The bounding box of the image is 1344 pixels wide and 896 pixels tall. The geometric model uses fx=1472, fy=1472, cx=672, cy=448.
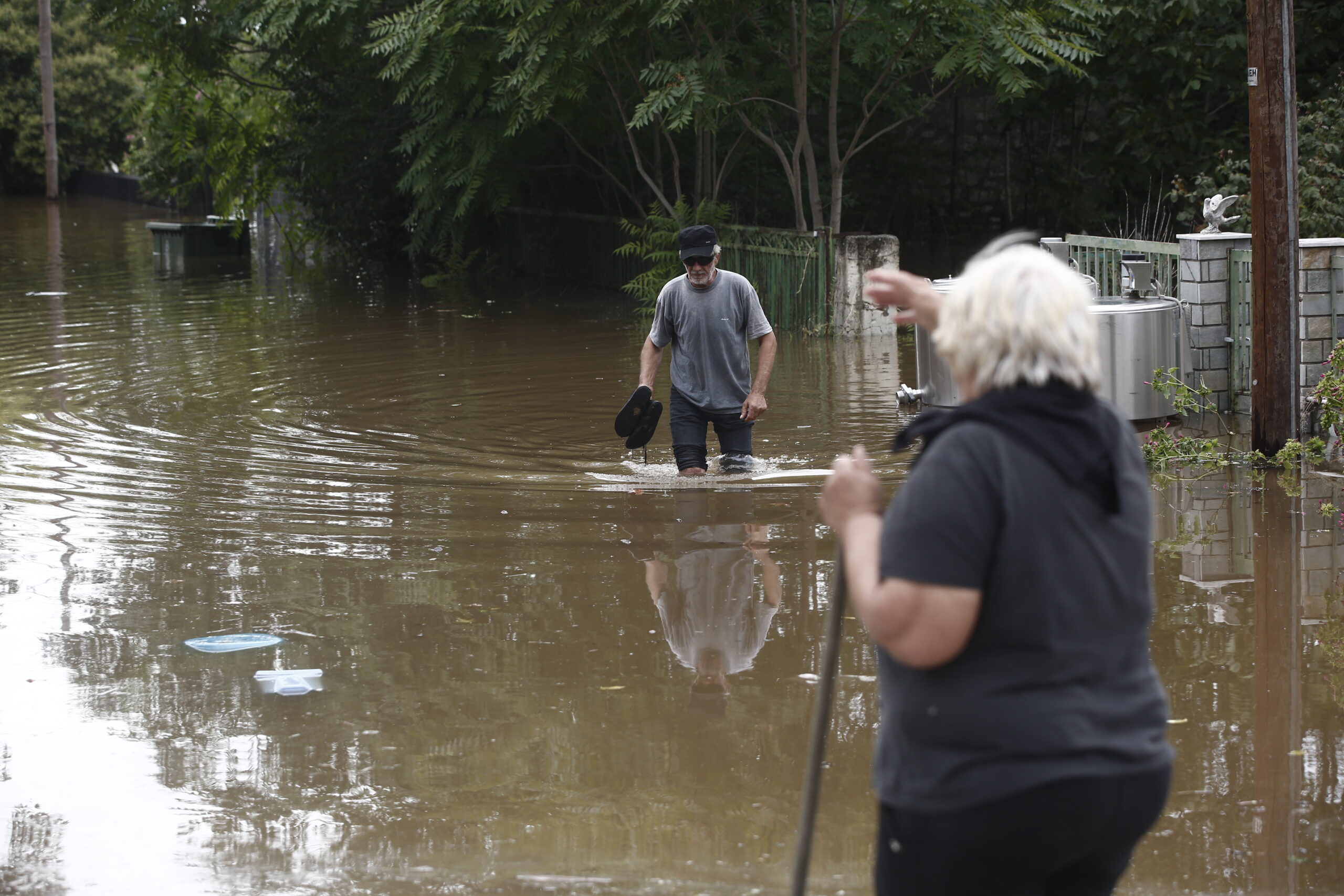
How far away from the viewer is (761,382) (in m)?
8.47

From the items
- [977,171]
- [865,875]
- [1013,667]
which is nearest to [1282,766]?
[865,875]

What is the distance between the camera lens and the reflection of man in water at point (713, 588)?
18.9 feet

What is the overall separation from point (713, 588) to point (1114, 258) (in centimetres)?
730

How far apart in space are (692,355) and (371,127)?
1874 centimetres

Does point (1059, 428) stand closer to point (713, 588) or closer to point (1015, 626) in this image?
point (1015, 626)

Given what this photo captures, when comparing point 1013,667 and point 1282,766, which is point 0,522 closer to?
point 1282,766

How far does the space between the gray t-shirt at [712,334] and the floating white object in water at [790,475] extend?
682mm

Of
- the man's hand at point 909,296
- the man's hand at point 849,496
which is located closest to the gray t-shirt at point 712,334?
the man's hand at point 909,296

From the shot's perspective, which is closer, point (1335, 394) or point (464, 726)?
point (464, 726)

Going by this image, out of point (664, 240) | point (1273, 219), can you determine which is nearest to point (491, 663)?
point (1273, 219)

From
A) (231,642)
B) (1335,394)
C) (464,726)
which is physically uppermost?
(1335,394)

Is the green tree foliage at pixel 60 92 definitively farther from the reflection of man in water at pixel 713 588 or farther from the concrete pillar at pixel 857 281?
the reflection of man in water at pixel 713 588

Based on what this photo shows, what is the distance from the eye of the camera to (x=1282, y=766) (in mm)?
4559

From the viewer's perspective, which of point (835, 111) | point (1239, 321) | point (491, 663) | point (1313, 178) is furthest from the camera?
point (835, 111)
